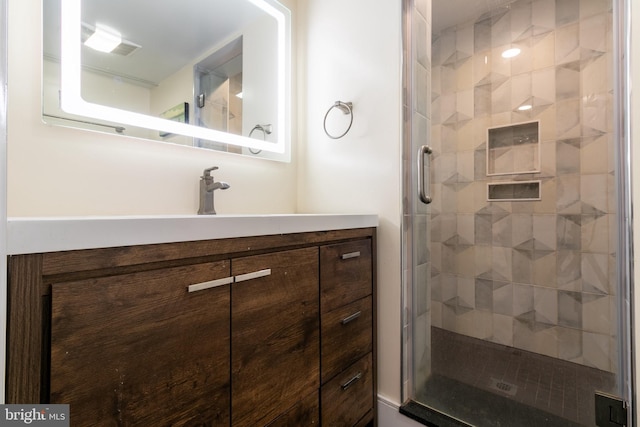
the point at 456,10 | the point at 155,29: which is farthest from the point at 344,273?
the point at 456,10

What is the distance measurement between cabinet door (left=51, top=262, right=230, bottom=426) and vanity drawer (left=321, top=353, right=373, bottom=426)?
1.39ft

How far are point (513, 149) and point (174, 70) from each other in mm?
1729

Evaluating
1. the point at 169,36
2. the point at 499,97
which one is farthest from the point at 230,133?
the point at 499,97

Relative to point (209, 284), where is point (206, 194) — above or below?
above

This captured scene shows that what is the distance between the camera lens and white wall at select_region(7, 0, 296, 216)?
0.88 meters

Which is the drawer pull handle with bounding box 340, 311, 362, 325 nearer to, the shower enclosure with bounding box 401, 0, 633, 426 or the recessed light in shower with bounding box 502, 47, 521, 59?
the shower enclosure with bounding box 401, 0, 633, 426

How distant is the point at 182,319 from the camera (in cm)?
65

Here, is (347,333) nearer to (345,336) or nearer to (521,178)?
(345,336)

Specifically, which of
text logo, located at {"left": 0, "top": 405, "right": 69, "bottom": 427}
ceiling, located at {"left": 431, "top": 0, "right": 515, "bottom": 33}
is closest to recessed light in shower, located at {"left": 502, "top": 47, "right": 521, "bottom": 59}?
ceiling, located at {"left": 431, "top": 0, "right": 515, "bottom": 33}

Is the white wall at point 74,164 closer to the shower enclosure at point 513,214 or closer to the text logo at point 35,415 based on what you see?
the text logo at point 35,415

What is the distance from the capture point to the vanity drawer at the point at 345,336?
103 cm

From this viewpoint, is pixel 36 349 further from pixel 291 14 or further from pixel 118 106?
pixel 291 14

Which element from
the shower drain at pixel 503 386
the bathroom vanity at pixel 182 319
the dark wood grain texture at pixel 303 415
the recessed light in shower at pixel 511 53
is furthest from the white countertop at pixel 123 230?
the recessed light in shower at pixel 511 53

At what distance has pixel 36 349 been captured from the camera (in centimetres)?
48
